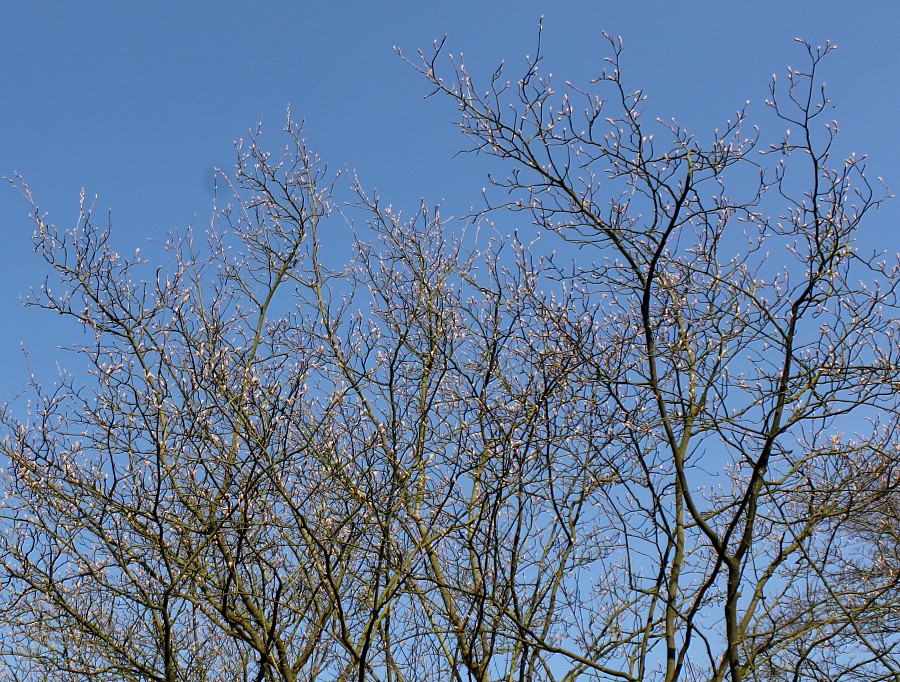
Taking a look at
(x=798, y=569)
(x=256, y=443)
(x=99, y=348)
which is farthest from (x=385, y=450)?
(x=798, y=569)

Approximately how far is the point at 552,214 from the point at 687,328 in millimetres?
1189

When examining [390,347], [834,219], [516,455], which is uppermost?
[390,347]

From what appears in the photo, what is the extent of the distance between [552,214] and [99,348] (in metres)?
3.29

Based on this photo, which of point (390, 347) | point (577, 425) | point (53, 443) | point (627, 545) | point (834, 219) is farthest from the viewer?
point (390, 347)

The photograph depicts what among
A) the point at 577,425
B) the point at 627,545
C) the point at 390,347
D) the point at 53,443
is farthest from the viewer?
the point at 390,347

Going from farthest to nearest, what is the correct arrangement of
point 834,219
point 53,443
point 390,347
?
point 390,347, point 53,443, point 834,219

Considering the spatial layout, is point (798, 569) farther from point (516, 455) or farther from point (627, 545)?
point (516, 455)

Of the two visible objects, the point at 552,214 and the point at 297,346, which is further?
the point at 297,346

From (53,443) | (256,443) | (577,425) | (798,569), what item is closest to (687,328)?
(577,425)

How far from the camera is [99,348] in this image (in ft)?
18.0

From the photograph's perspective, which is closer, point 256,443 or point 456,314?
point 256,443

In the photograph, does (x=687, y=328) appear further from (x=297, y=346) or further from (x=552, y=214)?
(x=297, y=346)

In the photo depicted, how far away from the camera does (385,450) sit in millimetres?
5414

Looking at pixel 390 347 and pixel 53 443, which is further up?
pixel 390 347
